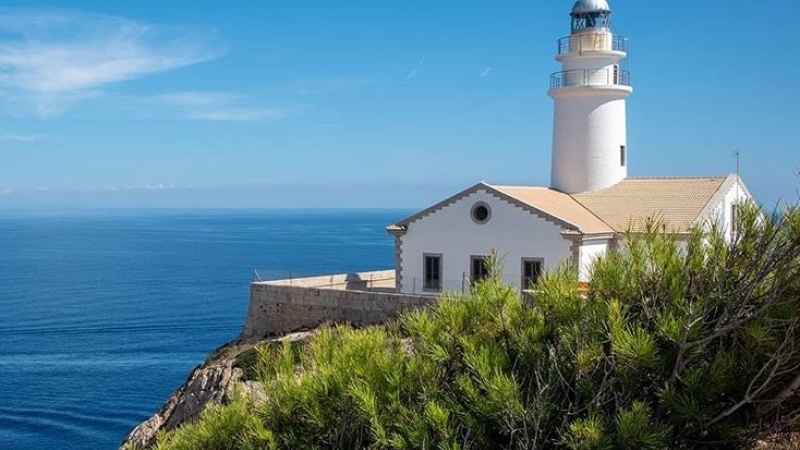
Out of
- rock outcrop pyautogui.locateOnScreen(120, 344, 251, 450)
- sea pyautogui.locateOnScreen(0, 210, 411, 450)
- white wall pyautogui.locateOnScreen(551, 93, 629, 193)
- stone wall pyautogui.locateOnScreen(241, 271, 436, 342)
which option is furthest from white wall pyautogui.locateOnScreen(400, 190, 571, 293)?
rock outcrop pyautogui.locateOnScreen(120, 344, 251, 450)

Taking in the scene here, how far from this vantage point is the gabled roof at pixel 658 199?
2466cm

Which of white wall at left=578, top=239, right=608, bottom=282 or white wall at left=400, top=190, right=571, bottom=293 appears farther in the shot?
white wall at left=400, top=190, right=571, bottom=293

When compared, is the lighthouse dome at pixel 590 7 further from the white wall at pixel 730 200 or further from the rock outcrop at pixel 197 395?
the rock outcrop at pixel 197 395

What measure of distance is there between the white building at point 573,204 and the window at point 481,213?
0.09ft

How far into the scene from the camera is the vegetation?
30.6ft

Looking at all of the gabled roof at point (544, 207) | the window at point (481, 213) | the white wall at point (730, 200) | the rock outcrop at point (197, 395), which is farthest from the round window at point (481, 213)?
the white wall at point (730, 200)

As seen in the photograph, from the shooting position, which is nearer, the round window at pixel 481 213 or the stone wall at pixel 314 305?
the stone wall at pixel 314 305

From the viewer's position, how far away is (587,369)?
988 centimetres

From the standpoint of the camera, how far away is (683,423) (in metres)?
9.56

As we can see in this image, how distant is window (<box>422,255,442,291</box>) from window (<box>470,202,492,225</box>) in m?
1.63

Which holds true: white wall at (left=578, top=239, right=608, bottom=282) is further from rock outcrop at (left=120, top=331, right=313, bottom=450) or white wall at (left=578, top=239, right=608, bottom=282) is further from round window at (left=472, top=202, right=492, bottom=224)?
rock outcrop at (left=120, top=331, right=313, bottom=450)

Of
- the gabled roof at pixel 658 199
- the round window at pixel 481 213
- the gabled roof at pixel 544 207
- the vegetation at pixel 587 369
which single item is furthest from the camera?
the gabled roof at pixel 658 199

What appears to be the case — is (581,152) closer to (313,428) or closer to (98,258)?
(313,428)

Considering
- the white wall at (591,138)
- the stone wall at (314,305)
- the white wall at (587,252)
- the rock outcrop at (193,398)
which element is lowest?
the rock outcrop at (193,398)
